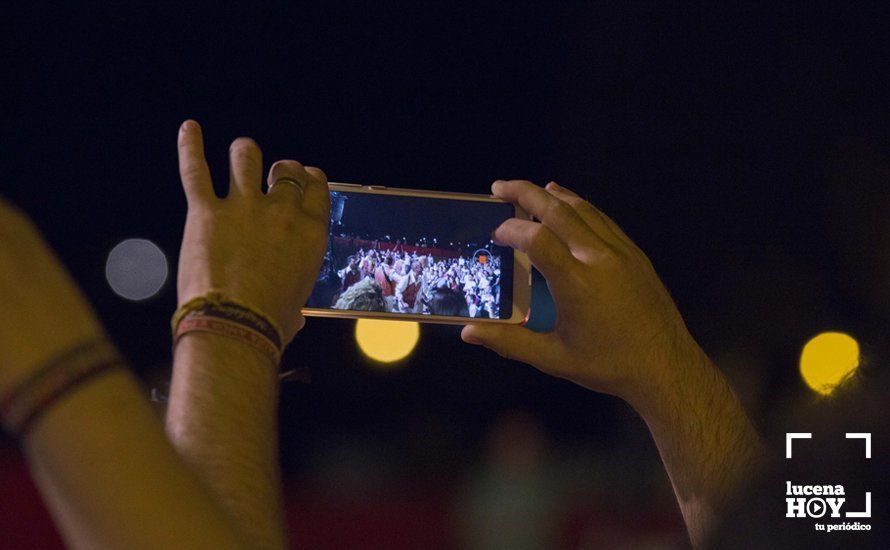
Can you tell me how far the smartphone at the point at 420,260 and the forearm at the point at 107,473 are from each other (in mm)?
982

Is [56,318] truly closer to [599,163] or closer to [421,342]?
[599,163]

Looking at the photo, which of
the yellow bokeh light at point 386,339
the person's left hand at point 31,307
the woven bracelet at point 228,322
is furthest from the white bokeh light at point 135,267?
the person's left hand at point 31,307

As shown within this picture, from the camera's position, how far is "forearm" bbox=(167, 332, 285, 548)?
646mm

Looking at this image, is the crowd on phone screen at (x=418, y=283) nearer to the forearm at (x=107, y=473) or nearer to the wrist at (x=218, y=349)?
the wrist at (x=218, y=349)

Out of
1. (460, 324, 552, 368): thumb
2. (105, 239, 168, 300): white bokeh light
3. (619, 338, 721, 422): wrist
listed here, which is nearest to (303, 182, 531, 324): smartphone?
(460, 324, 552, 368): thumb

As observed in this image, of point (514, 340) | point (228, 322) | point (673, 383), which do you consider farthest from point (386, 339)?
point (228, 322)

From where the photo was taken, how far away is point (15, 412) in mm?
433

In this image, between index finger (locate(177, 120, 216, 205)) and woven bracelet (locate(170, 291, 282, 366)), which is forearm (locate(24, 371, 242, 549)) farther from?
index finger (locate(177, 120, 216, 205))

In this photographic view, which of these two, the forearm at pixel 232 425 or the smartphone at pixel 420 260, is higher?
the smartphone at pixel 420 260

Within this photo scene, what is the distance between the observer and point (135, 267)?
456cm

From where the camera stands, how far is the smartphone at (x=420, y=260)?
148 cm

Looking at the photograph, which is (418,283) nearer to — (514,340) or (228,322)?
(514,340)

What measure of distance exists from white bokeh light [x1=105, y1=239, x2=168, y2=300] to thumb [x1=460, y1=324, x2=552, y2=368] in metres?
3.58

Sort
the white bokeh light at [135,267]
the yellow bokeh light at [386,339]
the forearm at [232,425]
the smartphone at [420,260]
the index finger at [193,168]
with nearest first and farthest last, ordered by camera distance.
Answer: the forearm at [232,425]
the index finger at [193,168]
the smartphone at [420,260]
the white bokeh light at [135,267]
the yellow bokeh light at [386,339]
